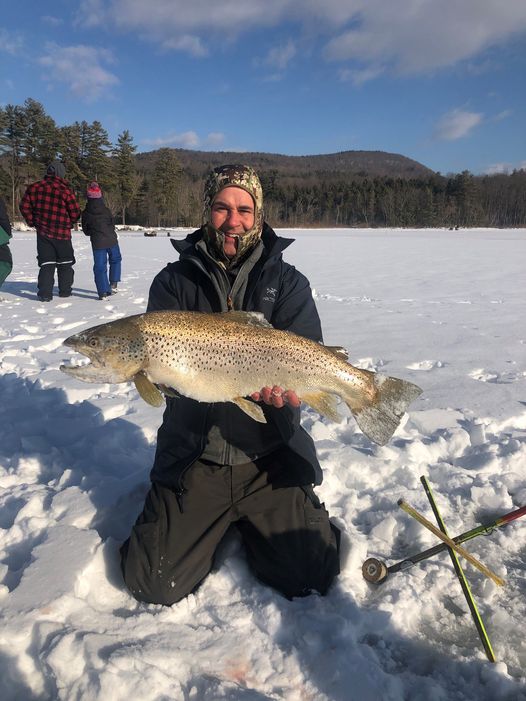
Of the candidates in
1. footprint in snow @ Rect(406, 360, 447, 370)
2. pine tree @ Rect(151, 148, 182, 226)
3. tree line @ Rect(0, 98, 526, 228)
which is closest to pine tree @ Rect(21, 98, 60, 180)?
tree line @ Rect(0, 98, 526, 228)

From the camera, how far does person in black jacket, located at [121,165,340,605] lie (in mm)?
2666

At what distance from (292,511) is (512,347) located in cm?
538

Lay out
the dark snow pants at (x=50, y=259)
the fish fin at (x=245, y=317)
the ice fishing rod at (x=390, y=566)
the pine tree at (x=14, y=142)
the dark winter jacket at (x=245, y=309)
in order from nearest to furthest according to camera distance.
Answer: the ice fishing rod at (x=390, y=566)
the fish fin at (x=245, y=317)
the dark winter jacket at (x=245, y=309)
the dark snow pants at (x=50, y=259)
the pine tree at (x=14, y=142)

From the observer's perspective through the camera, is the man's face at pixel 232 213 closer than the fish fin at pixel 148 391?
No

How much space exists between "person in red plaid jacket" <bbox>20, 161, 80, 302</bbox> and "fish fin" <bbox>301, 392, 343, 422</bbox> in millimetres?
8801

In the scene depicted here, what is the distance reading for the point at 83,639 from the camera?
212 centimetres

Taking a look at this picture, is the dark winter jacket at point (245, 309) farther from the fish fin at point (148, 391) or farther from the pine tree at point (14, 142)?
the pine tree at point (14, 142)

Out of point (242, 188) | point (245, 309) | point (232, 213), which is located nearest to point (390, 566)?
point (245, 309)

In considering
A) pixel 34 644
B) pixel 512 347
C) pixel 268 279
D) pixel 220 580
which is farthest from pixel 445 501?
pixel 512 347

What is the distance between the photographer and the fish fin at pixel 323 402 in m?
2.84

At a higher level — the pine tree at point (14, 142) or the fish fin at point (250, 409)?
the pine tree at point (14, 142)

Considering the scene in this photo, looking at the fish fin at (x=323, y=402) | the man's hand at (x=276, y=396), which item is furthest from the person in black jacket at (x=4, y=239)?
the fish fin at (x=323, y=402)

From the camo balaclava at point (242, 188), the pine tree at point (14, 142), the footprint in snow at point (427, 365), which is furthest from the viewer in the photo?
the pine tree at point (14, 142)

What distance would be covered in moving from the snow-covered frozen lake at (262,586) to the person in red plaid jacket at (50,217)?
522cm
